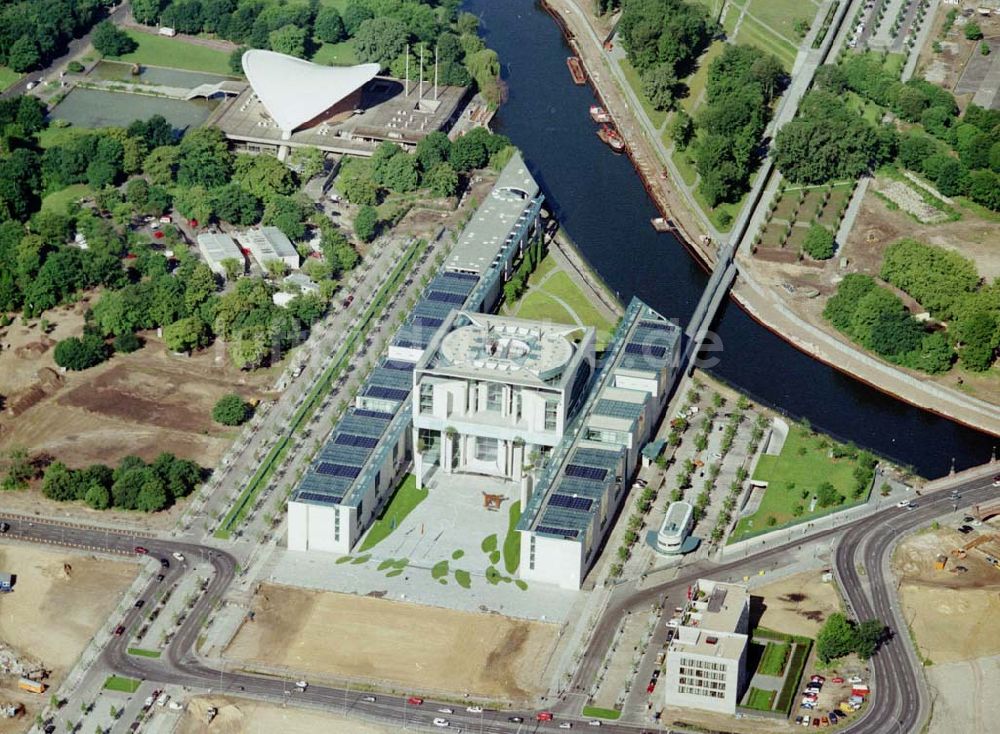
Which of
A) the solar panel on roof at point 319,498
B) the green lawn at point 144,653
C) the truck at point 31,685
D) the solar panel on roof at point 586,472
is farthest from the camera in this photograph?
the solar panel on roof at point 586,472

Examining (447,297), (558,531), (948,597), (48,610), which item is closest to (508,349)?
(558,531)

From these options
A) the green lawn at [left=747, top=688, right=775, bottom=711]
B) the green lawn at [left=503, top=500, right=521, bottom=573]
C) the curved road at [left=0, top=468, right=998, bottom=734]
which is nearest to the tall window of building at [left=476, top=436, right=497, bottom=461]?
the green lawn at [left=503, top=500, right=521, bottom=573]

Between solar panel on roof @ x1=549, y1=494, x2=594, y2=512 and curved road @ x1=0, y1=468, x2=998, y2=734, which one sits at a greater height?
solar panel on roof @ x1=549, y1=494, x2=594, y2=512

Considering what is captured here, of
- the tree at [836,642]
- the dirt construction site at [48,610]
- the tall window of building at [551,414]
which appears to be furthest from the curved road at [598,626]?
the tall window of building at [551,414]

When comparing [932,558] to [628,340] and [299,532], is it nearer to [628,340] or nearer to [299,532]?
[628,340]

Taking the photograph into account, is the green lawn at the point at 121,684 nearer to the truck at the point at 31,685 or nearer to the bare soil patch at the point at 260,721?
the truck at the point at 31,685

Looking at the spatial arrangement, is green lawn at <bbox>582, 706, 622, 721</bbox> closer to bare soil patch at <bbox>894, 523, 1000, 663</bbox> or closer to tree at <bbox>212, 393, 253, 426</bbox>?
bare soil patch at <bbox>894, 523, 1000, 663</bbox>
